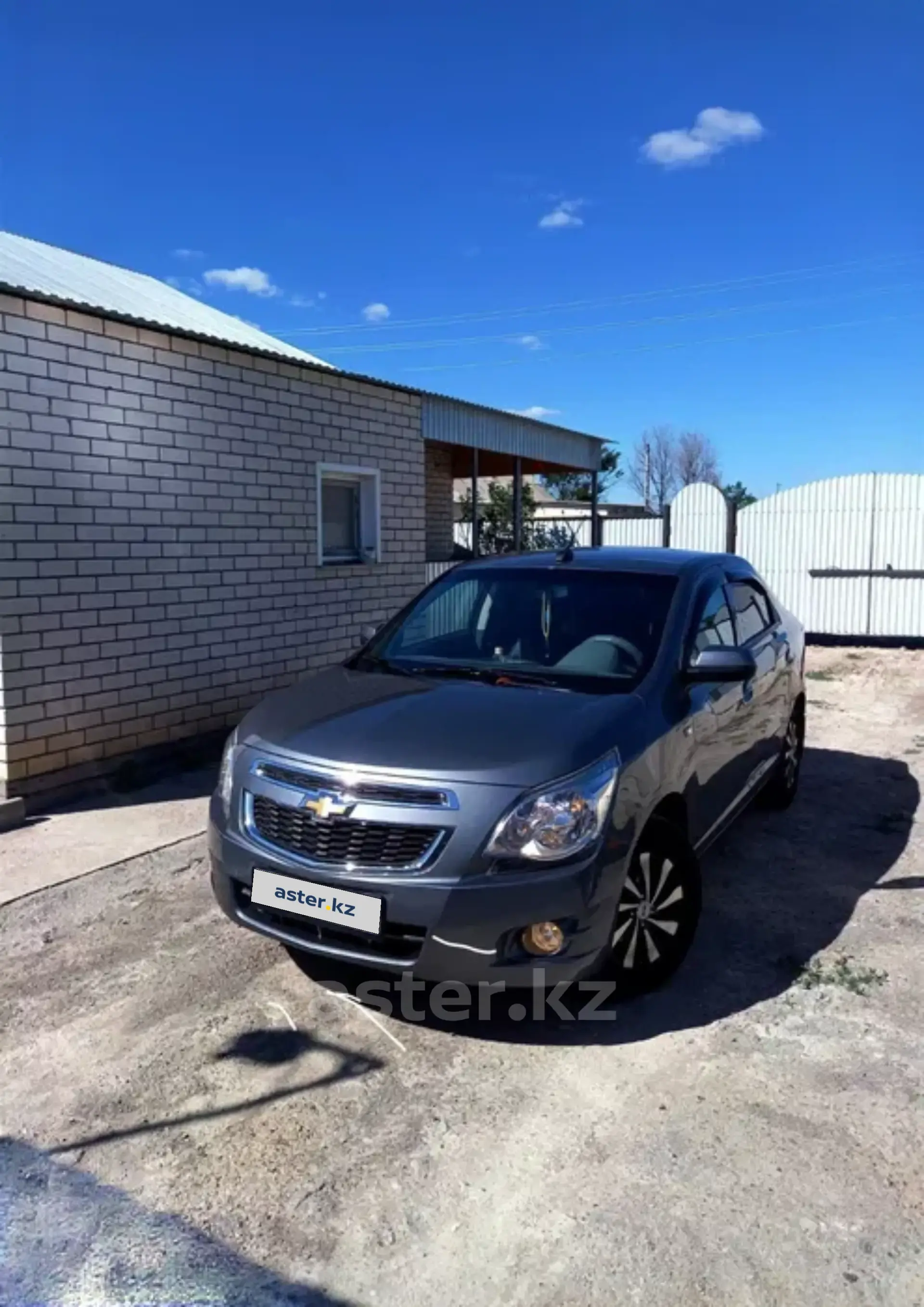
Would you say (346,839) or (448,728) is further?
(448,728)

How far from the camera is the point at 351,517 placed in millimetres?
8906

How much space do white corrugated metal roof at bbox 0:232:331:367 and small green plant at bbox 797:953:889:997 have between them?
5523 mm

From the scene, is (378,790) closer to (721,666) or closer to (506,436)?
(721,666)

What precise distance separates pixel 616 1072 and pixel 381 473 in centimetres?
690

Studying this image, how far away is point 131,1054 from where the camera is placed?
298 cm

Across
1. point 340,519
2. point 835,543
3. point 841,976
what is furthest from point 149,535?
point 835,543

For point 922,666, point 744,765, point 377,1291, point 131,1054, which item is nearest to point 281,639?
point 744,765

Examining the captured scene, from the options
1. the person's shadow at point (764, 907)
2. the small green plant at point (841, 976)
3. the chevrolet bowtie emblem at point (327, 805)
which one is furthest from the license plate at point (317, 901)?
the small green plant at point (841, 976)

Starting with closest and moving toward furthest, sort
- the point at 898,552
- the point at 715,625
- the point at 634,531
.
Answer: the point at 715,625, the point at 898,552, the point at 634,531

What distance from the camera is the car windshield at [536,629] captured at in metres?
3.72

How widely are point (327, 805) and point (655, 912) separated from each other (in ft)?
4.26

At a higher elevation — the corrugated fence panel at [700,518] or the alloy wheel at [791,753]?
the corrugated fence panel at [700,518]

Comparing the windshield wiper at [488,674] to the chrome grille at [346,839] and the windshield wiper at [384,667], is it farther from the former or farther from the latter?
the chrome grille at [346,839]

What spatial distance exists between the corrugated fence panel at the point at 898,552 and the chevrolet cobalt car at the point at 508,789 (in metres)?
9.94
